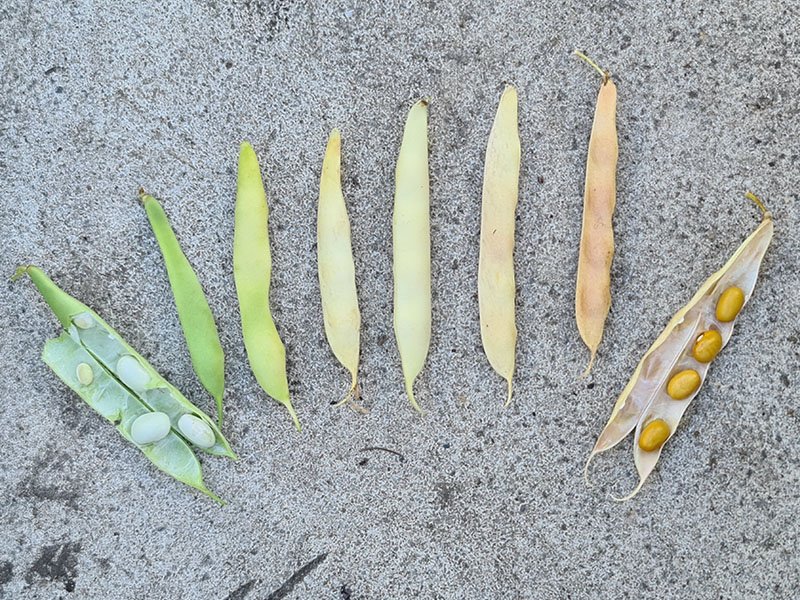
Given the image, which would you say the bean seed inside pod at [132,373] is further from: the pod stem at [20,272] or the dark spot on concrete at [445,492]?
the dark spot on concrete at [445,492]

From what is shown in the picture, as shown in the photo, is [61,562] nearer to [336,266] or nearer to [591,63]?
[336,266]

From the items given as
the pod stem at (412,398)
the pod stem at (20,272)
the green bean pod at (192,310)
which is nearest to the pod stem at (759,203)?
the pod stem at (412,398)

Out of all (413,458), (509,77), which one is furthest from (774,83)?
(413,458)

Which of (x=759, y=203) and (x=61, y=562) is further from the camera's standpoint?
(x=61, y=562)

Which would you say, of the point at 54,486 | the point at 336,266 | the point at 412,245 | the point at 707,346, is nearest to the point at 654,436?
the point at 707,346

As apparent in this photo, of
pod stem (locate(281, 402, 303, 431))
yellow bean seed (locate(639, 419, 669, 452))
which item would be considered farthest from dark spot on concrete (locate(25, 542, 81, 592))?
yellow bean seed (locate(639, 419, 669, 452))

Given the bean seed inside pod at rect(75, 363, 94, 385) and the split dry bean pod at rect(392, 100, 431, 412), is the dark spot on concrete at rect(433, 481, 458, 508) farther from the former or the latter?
the bean seed inside pod at rect(75, 363, 94, 385)

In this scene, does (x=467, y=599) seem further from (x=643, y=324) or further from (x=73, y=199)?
(x=73, y=199)
